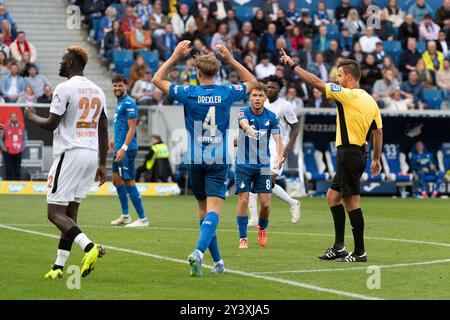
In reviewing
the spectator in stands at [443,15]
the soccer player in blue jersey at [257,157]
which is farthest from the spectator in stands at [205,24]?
the soccer player in blue jersey at [257,157]

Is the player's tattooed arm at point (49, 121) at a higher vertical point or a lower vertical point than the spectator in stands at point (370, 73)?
lower

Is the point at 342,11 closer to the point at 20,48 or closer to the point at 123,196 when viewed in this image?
the point at 20,48

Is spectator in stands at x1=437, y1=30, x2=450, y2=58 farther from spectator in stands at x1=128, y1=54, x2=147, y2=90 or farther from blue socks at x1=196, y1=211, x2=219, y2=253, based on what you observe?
blue socks at x1=196, y1=211, x2=219, y2=253

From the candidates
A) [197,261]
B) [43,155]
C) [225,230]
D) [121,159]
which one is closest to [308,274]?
[197,261]

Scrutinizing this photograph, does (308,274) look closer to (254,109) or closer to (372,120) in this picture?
(372,120)

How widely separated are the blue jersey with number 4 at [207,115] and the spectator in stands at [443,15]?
25.5 meters

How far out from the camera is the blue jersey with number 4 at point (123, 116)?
18.2m

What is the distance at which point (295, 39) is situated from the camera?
1300 inches

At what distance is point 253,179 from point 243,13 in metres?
19.5

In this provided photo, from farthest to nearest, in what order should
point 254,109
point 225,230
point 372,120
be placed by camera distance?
point 225,230 < point 254,109 < point 372,120

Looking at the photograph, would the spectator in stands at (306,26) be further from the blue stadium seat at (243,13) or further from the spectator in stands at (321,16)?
the blue stadium seat at (243,13)

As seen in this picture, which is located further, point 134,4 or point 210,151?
point 134,4

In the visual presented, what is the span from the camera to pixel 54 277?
36.0 feet
